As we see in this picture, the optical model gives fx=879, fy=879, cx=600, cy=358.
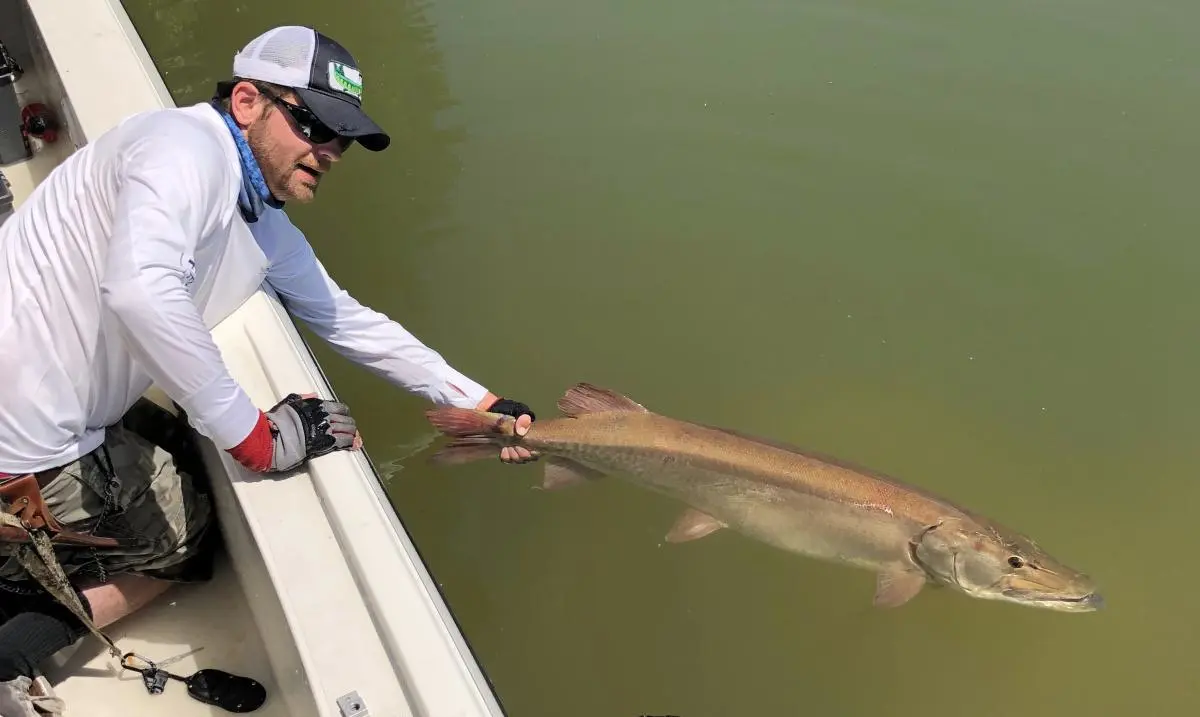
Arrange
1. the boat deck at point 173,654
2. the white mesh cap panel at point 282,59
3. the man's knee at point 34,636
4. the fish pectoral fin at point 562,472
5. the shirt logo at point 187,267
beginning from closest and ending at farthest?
the shirt logo at point 187,267, the white mesh cap panel at point 282,59, the man's knee at point 34,636, the boat deck at point 173,654, the fish pectoral fin at point 562,472

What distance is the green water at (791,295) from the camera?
335cm

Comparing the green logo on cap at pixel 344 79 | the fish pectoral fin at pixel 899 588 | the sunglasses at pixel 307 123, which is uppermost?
the green logo on cap at pixel 344 79

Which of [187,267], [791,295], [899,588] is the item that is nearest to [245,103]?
[187,267]

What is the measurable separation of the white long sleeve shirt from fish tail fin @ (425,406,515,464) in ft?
3.18

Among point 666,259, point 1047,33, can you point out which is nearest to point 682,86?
point 666,259

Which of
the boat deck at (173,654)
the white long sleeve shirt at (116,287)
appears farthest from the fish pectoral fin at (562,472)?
the white long sleeve shirt at (116,287)

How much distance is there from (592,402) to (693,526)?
0.61 metres

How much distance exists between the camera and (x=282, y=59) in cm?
212

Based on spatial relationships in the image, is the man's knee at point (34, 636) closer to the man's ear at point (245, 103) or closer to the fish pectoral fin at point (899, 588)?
the man's ear at point (245, 103)

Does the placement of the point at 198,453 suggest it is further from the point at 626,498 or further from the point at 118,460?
the point at 626,498

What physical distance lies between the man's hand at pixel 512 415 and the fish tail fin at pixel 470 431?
0.02 m

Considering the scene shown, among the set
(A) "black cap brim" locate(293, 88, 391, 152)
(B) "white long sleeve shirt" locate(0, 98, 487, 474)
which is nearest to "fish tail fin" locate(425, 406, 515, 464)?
(B) "white long sleeve shirt" locate(0, 98, 487, 474)

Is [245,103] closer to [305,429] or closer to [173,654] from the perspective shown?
[305,429]

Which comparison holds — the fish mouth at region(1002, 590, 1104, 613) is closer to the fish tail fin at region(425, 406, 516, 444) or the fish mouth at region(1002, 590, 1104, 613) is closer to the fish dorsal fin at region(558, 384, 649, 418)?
the fish dorsal fin at region(558, 384, 649, 418)
